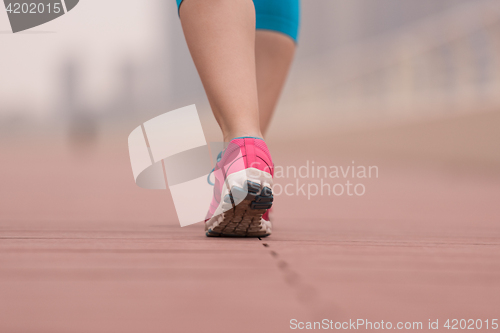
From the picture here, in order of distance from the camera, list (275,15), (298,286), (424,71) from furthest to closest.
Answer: (424,71)
(275,15)
(298,286)

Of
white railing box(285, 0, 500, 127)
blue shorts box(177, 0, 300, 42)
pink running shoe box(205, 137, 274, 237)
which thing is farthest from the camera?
white railing box(285, 0, 500, 127)

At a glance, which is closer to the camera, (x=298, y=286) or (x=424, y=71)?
(x=298, y=286)

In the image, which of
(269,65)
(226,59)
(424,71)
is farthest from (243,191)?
(424,71)

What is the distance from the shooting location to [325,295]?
325mm

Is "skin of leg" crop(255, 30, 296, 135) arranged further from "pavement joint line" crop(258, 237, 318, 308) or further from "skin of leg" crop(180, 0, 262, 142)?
"pavement joint line" crop(258, 237, 318, 308)

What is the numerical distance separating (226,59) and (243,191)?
0.20 m

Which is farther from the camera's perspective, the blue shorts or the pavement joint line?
the blue shorts

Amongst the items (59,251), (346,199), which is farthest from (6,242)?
(346,199)

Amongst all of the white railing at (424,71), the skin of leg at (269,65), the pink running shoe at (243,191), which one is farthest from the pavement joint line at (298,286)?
the white railing at (424,71)

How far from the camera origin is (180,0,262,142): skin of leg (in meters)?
0.68

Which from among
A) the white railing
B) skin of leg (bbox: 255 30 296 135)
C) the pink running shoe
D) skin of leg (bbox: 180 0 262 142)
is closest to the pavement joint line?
the pink running shoe

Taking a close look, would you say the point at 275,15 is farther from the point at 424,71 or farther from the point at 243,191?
the point at 424,71

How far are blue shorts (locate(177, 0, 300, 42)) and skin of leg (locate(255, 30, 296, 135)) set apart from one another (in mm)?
11

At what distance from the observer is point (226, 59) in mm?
680
